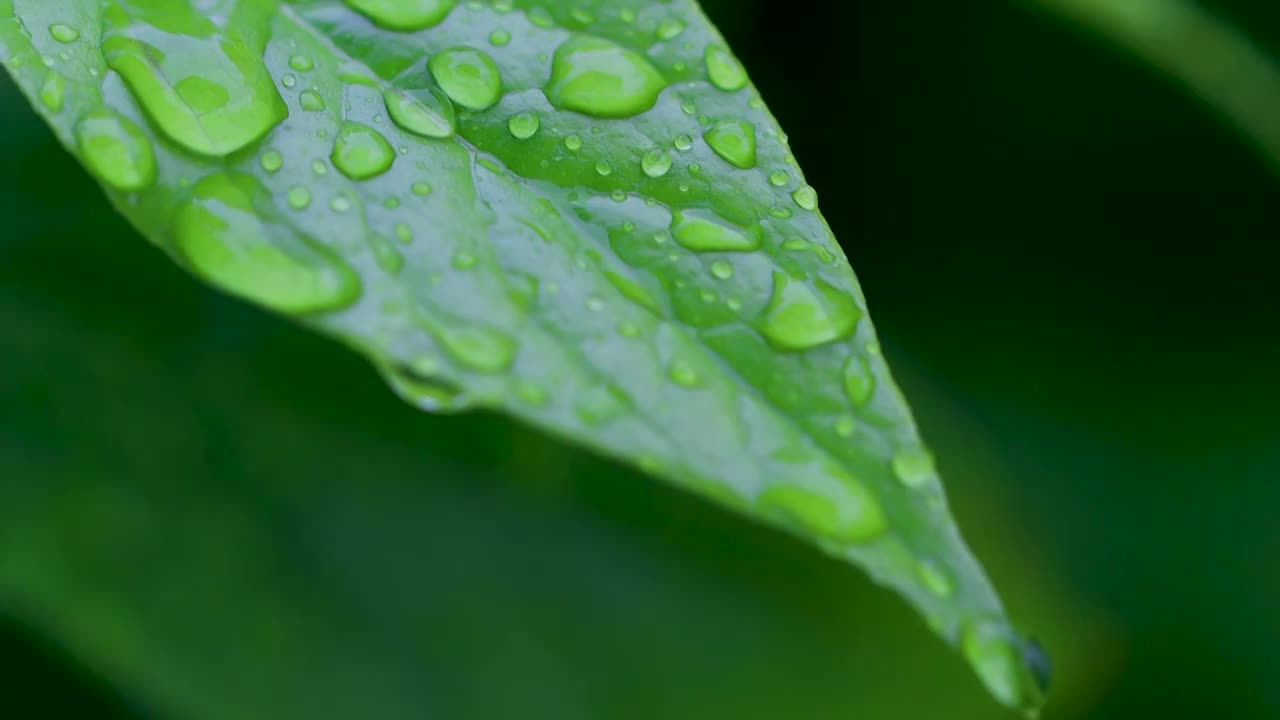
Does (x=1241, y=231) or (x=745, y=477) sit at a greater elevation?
(x=745, y=477)

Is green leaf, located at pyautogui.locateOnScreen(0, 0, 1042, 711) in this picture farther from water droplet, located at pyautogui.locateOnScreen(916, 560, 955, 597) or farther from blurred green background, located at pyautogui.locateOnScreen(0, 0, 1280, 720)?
blurred green background, located at pyautogui.locateOnScreen(0, 0, 1280, 720)

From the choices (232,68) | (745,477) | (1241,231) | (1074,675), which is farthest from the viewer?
(1241,231)

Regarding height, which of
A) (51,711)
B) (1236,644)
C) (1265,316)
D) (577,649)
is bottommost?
(51,711)

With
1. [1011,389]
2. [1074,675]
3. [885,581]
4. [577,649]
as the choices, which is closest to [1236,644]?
[1074,675]

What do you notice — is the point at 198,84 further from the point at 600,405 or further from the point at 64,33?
the point at 600,405

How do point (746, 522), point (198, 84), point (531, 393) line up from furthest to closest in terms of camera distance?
point (746, 522)
point (198, 84)
point (531, 393)

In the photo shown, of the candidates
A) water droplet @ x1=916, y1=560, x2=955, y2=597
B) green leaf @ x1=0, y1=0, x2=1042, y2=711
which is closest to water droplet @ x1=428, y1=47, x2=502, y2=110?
green leaf @ x1=0, y1=0, x2=1042, y2=711

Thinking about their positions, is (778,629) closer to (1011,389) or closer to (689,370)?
(1011,389)

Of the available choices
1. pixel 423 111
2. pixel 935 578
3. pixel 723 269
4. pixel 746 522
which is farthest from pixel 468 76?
pixel 746 522

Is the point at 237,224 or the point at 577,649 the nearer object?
the point at 237,224
